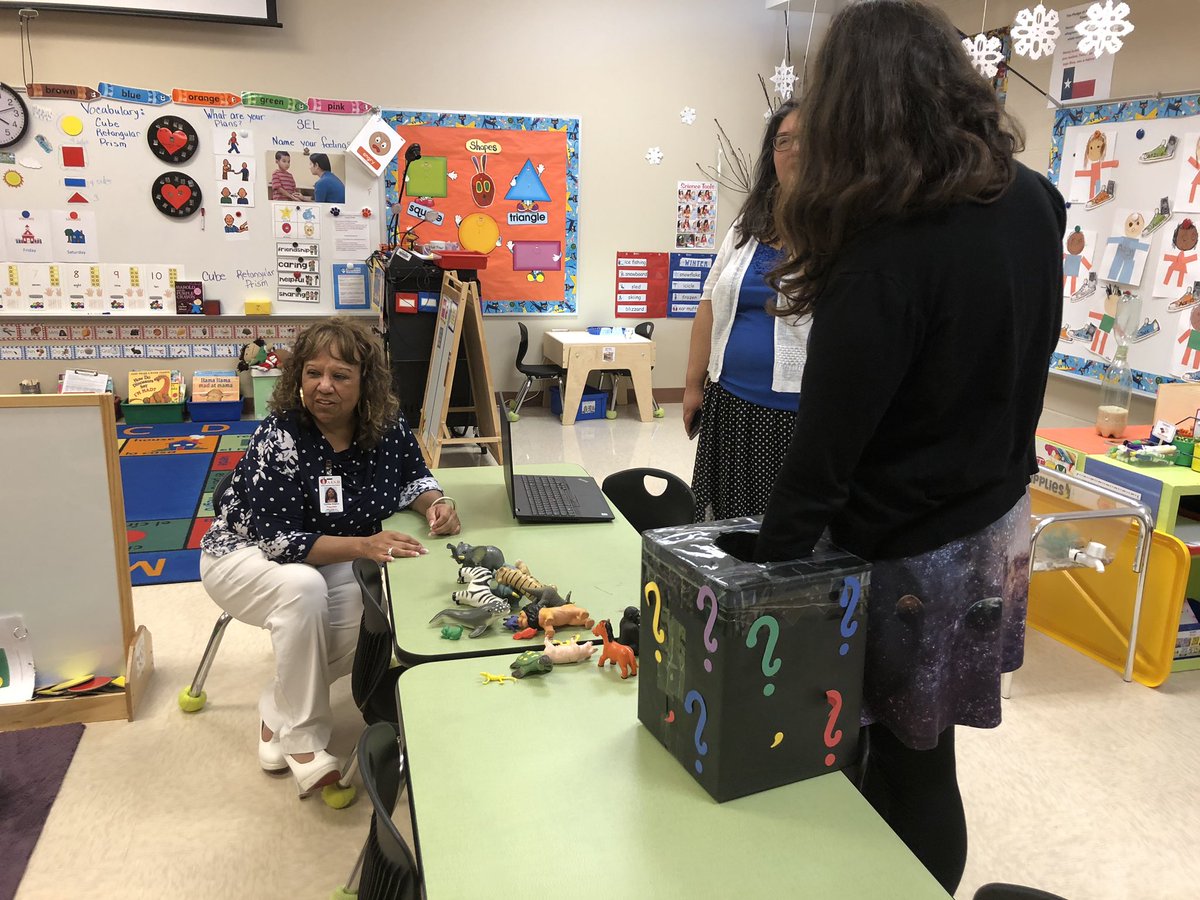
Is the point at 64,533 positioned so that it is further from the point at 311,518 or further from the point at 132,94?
the point at 132,94

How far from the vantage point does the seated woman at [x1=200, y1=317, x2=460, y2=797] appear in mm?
2025

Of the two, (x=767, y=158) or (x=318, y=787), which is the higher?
(x=767, y=158)

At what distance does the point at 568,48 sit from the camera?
5691 millimetres

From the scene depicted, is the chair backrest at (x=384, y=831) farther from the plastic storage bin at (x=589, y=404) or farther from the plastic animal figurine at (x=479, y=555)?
the plastic storage bin at (x=589, y=404)

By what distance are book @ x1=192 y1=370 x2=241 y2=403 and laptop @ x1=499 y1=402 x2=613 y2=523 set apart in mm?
3797

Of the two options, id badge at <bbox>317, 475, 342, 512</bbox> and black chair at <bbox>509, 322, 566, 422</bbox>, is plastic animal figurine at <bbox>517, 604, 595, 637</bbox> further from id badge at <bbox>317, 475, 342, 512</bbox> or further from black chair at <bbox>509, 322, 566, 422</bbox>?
black chair at <bbox>509, 322, 566, 422</bbox>

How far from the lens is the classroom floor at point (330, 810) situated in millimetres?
1864

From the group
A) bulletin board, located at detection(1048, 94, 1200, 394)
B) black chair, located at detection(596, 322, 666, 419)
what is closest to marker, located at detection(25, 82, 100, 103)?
black chair, located at detection(596, 322, 666, 419)

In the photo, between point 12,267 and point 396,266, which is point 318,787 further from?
point 12,267

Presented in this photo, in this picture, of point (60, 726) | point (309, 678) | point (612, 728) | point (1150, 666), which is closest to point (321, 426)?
point (309, 678)

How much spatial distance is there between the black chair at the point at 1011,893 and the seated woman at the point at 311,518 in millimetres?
1257

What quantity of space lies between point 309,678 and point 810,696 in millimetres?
1357

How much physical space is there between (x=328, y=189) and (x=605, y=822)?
5105 millimetres

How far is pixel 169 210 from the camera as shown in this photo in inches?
208
